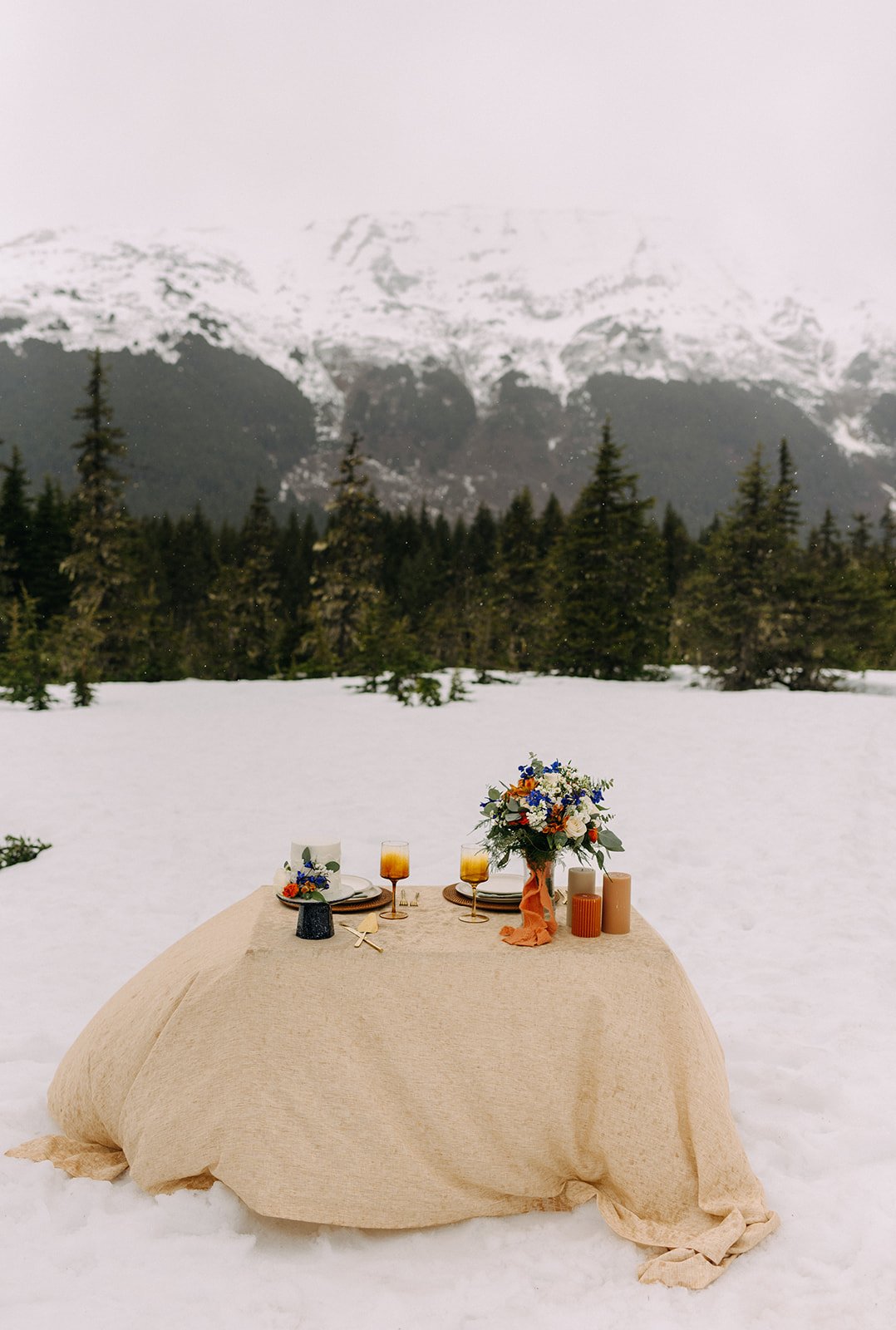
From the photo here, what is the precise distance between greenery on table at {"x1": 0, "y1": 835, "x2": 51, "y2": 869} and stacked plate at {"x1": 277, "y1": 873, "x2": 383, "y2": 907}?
16.5ft

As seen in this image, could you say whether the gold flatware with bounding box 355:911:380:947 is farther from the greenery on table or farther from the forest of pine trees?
the forest of pine trees

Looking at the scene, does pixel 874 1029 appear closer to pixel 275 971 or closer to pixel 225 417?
pixel 275 971

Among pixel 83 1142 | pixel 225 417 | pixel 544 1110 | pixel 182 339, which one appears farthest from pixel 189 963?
pixel 182 339

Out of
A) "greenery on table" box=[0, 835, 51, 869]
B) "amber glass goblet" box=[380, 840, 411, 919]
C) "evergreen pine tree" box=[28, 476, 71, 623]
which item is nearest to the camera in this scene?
"amber glass goblet" box=[380, 840, 411, 919]

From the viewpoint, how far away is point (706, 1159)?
322 centimetres

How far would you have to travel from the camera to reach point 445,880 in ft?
25.9

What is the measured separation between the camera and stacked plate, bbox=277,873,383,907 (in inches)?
144

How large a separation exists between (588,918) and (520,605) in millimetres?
25052

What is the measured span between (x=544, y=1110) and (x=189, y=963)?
154 centimetres

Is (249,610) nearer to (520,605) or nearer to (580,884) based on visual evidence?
(520,605)

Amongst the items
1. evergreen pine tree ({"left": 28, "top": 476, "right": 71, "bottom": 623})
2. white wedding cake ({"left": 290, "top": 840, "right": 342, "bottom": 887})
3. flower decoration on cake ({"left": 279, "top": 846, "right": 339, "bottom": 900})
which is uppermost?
evergreen pine tree ({"left": 28, "top": 476, "right": 71, "bottom": 623})

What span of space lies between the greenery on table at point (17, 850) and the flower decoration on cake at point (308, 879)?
5222 millimetres

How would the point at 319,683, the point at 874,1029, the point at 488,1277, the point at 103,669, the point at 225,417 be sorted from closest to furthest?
the point at 488,1277, the point at 874,1029, the point at 319,683, the point at 103,669, the point at 225,417

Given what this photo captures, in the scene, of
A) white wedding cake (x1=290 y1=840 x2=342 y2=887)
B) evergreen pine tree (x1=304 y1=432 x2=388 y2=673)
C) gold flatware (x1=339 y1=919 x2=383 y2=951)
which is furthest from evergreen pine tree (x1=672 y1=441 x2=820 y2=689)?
gold flatware (x1=339 y1=919 x2=383 y2=951)
